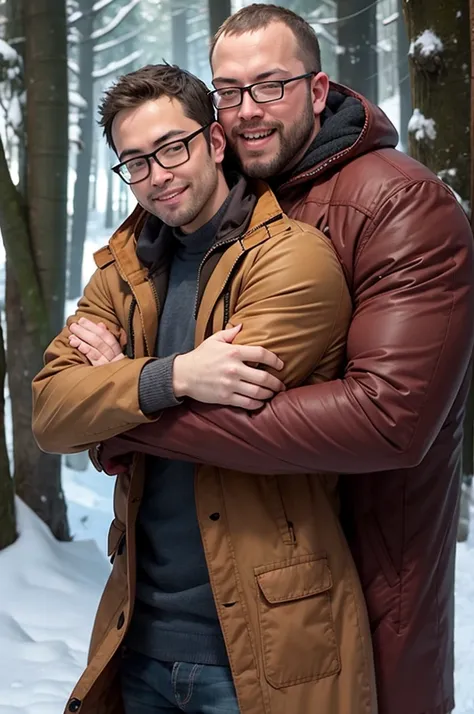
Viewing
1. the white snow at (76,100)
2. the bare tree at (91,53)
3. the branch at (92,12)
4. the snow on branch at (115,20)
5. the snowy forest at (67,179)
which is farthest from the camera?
the snow on branch at (115,20)

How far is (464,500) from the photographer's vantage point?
3879 mm

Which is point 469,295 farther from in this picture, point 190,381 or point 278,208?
point 190,381

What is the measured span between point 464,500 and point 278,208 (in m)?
2.86

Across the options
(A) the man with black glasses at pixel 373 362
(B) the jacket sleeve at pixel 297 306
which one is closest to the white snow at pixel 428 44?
(A) the man with black glasses at pixel 373 362

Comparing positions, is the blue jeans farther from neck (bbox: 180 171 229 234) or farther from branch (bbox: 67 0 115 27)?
branch (bbox: 67 0 115 27)

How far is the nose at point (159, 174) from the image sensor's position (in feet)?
4.65

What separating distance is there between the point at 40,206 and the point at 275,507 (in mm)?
3164

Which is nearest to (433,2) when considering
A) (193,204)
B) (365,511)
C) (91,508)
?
(193,204)

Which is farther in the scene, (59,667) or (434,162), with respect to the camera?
(434,162)

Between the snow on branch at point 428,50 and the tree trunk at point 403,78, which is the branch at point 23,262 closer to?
the snow on branch at point 428,50

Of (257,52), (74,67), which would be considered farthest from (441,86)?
(74,67)

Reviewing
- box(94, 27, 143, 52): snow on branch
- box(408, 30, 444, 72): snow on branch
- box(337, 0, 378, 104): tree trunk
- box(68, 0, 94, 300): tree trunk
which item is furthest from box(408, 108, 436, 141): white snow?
box(94, 27, 143, 52): snow on branch

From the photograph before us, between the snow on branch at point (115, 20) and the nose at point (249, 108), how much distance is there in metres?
4.48

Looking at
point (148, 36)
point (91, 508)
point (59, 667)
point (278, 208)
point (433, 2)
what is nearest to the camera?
point (278, 208)
